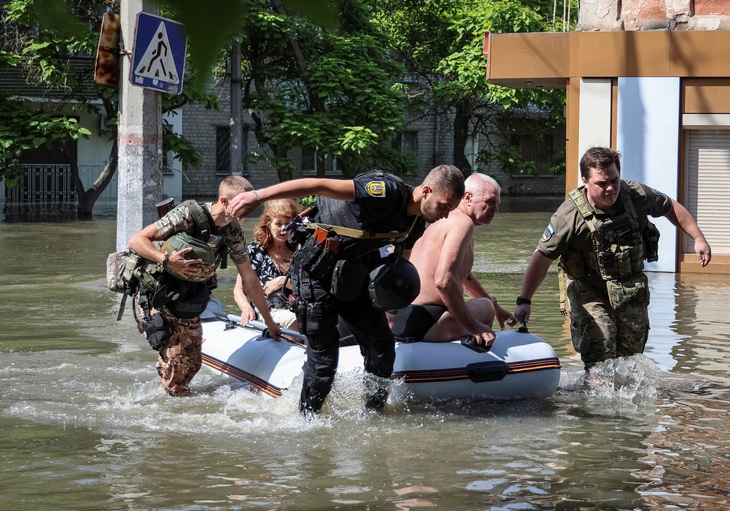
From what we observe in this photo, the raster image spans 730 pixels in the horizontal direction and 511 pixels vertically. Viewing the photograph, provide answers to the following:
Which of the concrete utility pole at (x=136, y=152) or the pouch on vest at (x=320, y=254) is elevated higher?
the concrete utility pole at (x=136, y=152)

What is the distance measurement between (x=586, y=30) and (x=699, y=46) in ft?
4.96

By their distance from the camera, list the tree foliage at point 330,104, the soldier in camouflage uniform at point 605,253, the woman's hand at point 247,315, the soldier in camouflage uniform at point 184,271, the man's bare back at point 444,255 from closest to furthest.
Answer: the man's bare back at point 444,255 → the soldier in camouflage uniform at point 184,271 → the soldier in camouflage uniform at point 605,253 → the woman's hand at point 247,315 → the tree foliage at point 330,104

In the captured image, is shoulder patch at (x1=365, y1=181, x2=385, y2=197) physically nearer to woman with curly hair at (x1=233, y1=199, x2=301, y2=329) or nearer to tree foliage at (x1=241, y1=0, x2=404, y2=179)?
woman with curly hair at (x1=233, y1=199, x2=301, y2=329)

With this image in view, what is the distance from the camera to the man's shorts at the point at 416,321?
6578mm

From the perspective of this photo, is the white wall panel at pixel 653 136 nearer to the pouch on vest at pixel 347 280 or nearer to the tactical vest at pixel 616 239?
the tactical vest at pixel 616 239

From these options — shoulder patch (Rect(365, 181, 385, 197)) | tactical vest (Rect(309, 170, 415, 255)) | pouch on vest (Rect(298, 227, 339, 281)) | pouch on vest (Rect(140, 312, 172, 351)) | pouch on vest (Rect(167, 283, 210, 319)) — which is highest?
shoulder patch (Rect(365, 181, 385, 197))

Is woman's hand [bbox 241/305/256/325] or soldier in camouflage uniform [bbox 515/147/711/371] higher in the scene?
soldier in camouflage uniform [bbox 515/147/711/371]

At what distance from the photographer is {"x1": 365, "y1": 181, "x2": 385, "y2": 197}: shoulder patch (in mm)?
5465

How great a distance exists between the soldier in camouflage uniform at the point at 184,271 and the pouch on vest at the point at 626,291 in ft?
6.67

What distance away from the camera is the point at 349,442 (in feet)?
18.8

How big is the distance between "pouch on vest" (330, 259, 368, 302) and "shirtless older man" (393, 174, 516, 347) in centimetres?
61

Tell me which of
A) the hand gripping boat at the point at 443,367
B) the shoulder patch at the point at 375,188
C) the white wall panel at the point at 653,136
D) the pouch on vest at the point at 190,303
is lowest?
the hand gripping boat at the point at 443,367

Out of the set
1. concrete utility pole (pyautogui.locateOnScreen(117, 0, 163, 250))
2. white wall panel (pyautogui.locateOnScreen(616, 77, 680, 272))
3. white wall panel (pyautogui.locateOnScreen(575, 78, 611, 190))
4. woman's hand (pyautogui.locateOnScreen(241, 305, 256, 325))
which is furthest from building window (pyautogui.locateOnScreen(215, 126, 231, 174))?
woman's hand (pyautogui.locateOnScreen(241, 305, 256, 325))

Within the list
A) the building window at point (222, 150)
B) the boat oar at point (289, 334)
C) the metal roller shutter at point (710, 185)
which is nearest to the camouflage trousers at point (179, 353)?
the boat oar at point (289, 334)
